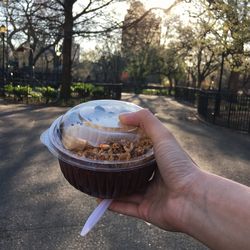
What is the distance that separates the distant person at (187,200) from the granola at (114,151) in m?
0.11

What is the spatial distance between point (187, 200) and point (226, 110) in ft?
52.6

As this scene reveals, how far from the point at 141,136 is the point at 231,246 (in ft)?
2.22

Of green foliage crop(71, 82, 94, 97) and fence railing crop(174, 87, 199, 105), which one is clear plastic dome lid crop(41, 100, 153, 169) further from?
fence railing crop(174, 87, 199, 105)

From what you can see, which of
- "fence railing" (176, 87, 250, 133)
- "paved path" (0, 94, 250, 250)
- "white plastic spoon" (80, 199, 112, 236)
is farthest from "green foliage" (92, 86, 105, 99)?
"white plastic spoon" (80, 199, 112, 236)

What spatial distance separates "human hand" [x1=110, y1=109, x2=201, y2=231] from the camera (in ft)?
6.44

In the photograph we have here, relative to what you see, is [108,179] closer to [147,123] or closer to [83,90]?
[147,123]

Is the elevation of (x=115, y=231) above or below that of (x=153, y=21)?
below

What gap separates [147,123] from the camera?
205 centimetres

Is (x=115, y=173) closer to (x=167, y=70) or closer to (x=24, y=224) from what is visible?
(x=24, y=224)

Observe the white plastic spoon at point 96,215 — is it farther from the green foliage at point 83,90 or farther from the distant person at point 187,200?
the green foliage at point 83,90

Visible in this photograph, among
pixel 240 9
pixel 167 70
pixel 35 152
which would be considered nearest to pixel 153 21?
pixel 240 9

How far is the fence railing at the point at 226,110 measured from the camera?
1559 cm

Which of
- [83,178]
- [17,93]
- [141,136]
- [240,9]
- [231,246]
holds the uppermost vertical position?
[240,9]

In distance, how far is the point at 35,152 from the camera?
28.8ft
